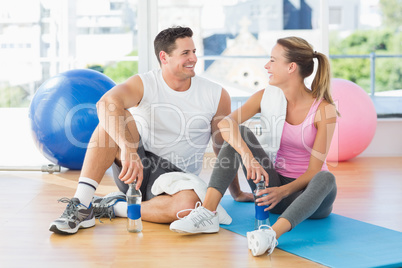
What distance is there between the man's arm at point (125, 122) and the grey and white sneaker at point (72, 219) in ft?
0.93

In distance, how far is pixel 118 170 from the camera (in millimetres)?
2613

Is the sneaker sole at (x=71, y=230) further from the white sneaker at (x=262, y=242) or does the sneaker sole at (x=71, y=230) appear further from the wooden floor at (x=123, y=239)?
the white sneaker at (x=262, y=242)

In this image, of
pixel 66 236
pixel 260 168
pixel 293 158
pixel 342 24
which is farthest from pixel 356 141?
pixel 342 24

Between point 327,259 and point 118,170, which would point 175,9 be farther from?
point 327,259

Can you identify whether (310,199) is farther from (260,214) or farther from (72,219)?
(72,219)

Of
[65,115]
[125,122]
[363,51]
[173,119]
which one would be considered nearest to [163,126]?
[173,119]

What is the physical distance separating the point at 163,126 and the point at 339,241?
3.26 feet

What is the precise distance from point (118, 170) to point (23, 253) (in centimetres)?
62

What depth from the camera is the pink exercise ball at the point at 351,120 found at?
3869 millimetres

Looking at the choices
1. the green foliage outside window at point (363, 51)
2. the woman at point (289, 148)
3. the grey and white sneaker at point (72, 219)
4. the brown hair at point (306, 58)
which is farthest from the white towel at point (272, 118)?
the green foliage outside window at point (363, 51)

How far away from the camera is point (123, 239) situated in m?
2.31

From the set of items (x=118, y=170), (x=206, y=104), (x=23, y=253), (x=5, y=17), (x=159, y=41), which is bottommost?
(x=23, y=253)

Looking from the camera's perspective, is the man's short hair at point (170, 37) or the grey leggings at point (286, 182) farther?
the man's short hair at point (170, 37)

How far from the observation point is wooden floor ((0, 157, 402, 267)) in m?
2.05
